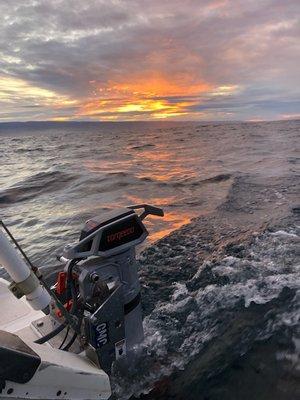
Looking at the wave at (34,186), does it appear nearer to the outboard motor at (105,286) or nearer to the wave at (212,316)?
the wave at (212,316)

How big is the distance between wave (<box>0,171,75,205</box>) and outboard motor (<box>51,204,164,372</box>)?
11.8 m

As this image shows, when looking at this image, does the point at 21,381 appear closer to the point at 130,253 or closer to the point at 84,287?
the point at 84,287

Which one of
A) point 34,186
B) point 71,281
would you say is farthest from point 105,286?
point 34,186

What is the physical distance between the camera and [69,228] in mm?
10508

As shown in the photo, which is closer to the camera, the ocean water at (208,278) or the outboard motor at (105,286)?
the outboard motor at (105,286)

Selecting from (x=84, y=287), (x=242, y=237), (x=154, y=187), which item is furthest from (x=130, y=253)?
(x=154, y=187)

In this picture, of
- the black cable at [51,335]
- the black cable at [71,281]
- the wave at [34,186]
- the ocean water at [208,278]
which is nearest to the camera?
the black cable at [51,335]

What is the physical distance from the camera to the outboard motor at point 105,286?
3.69 meters

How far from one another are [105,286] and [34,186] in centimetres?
1509

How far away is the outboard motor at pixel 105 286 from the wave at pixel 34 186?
11.8 m

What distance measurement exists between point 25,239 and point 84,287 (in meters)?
6.87

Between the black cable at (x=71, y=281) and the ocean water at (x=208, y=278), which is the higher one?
the black cable at (x=71, y=281)

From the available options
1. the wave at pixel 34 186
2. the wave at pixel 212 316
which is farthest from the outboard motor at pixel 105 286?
the wave at pixel 34 186

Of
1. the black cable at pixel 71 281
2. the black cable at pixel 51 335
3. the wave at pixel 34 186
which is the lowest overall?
the wave at pixel 34 186
